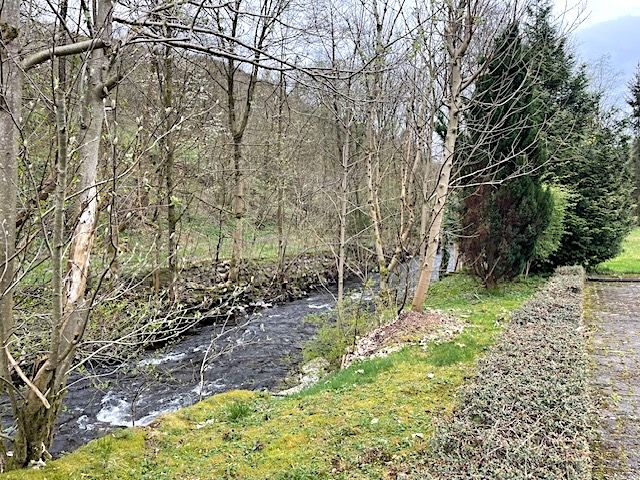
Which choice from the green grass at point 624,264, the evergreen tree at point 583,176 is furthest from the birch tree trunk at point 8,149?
the green grass at point 624,264

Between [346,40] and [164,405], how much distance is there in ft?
25.5

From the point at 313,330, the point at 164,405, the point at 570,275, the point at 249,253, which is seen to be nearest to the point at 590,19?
the point at 570,275

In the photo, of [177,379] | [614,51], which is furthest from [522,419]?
[614,51]

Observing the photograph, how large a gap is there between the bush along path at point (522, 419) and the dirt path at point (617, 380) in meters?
0.24

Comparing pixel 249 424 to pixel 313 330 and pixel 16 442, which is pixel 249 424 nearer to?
pixel 16 442

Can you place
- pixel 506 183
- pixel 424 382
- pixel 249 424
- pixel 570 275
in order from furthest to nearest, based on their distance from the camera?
pixel 570 275 < pixel 506 183 < pixel 424 382 < pixel 249 424

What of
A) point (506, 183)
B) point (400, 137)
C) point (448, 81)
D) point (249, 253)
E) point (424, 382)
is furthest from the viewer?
point (249, 253)

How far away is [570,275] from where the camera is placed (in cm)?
1073

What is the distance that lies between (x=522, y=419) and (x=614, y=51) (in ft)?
86.4

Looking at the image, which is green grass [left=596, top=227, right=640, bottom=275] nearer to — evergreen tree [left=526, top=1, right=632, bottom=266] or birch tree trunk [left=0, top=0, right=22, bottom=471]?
evergreen tree [left=526, top=1, right=632, bottom=266]

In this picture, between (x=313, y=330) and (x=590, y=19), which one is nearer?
(x=590, y=19)

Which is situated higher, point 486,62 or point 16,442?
point 486,62

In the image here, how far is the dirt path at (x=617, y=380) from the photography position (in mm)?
3480

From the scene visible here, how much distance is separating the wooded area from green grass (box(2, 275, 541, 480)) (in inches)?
27.6
